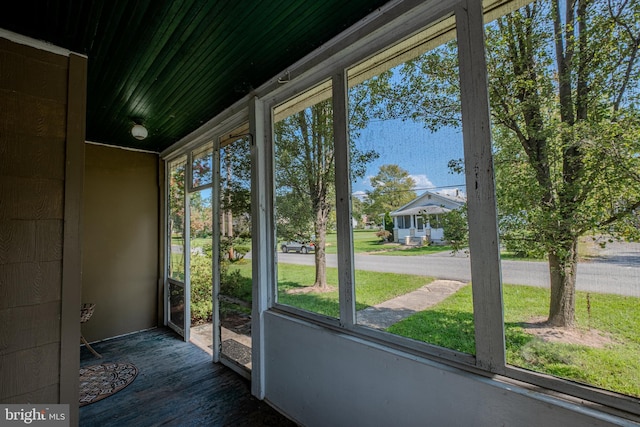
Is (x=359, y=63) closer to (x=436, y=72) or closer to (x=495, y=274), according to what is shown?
(x=436, y=72)

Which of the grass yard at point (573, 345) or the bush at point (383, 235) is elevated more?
the bush at point (383, 235)

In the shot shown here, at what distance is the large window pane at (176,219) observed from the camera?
153 inches

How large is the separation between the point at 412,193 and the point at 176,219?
3.60 meters

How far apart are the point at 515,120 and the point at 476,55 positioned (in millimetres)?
355

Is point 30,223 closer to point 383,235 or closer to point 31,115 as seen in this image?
point 31,115

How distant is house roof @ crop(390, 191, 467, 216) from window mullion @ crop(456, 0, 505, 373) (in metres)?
0.08

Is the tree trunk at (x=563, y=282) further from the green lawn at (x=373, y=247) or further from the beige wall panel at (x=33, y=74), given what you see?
the beige wall panel at (x=33, y=74)

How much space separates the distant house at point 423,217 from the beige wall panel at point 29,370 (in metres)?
1.98

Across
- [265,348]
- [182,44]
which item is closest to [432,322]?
[265,348]

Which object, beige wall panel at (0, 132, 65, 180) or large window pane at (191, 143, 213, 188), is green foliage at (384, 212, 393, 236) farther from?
large window pane at (191, 143, 213, 188)

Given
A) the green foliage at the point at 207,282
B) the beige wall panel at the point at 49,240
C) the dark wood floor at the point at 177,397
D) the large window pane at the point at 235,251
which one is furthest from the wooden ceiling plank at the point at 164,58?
the dark wood floor at the point at 177,397

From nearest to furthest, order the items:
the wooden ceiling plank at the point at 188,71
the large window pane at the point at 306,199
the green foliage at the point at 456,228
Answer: the green foliage at the point at 456,228 < the wooden ceiling plank at the point at 188,71 < the large window pane at the point at 306,199

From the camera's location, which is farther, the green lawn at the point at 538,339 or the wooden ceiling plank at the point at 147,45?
the wooden ceiling plank at the point at 147,45

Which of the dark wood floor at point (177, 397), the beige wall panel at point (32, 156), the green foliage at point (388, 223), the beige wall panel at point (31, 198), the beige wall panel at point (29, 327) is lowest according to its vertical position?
the dark wood floor at point (177, 397)
